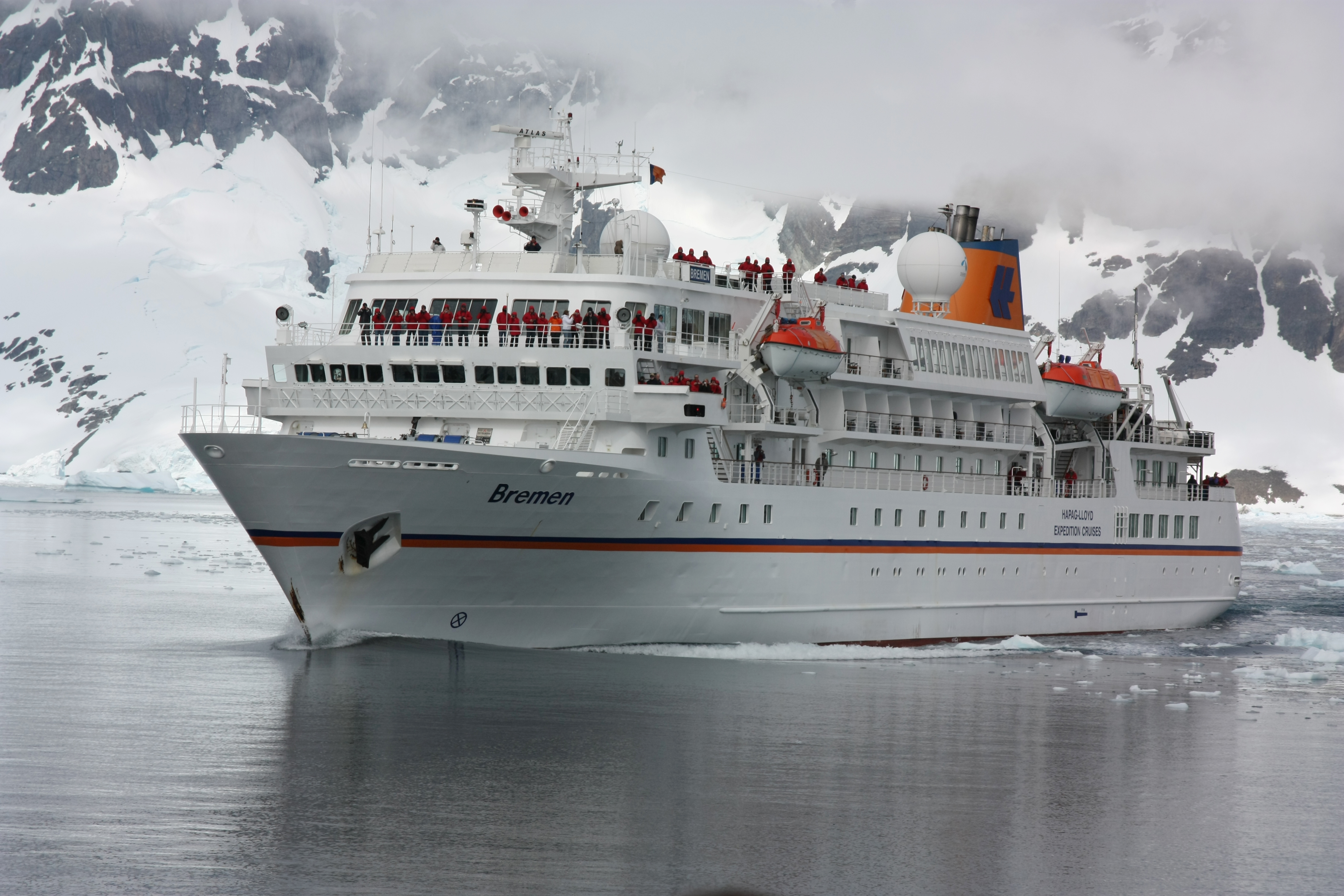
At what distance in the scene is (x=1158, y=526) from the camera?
4103 centimetres

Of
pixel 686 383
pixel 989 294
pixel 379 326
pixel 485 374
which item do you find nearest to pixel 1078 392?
pixel 989 294

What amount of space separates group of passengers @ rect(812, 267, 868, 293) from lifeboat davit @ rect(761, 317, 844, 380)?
2.38 metres

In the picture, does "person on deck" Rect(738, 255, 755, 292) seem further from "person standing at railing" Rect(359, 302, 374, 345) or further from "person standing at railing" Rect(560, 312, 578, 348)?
"person standing at railing" Rect(359, 302, 374, 345)

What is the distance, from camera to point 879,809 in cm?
1666

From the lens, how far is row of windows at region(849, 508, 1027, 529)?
3131cm

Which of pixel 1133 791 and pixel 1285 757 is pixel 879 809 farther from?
pixel 1285 757

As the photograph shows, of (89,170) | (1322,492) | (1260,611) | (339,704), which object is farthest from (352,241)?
(339,704)

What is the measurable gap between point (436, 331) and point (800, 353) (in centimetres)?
752

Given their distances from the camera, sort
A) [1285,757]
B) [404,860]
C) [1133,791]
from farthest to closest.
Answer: [1285,757] → [1133,791] → [404,860]

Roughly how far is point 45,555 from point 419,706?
37.5 meters

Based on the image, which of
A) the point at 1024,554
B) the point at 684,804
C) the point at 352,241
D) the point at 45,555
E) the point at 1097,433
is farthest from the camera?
the point at 352,241

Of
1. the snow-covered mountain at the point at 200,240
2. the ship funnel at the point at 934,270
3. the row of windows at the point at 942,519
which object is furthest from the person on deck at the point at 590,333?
the snow-covered mountain at the point at 200,240

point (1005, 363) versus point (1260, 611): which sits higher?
point (1005, 363)

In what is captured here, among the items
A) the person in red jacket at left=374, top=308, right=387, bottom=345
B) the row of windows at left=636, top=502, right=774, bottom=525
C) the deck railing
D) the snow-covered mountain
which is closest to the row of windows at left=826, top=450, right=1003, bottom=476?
the deck railing
